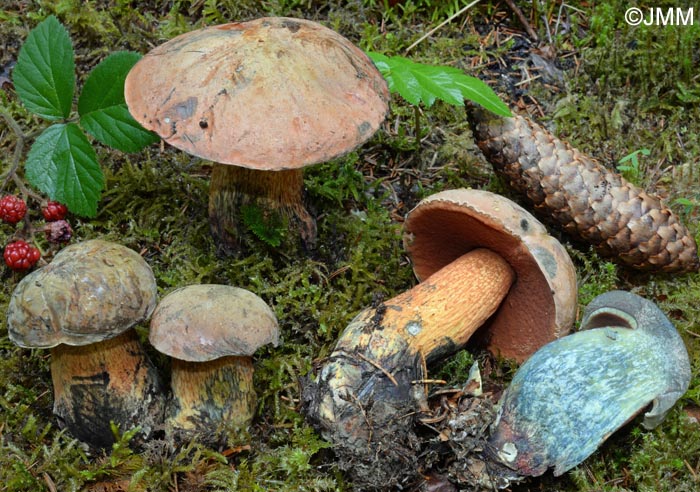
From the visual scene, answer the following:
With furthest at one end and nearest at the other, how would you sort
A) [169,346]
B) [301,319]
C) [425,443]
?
[301,319], [425,443], [169,346]

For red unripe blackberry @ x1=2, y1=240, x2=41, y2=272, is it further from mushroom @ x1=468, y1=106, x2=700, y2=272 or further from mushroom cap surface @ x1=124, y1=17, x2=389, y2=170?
mushroom @ x1=468, y1=106, x2=700, y2=272

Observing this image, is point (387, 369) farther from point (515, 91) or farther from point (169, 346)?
point (515, 91)

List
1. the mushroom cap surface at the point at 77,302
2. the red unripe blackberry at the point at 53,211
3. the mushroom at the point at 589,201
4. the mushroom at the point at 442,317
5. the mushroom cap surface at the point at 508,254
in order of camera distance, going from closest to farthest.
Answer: the mushroom cap surface at the point at 77,302, the mushroom at the point at 442,317, the mushroom cap surface at the point at 508,254, the mushroom at the point at 589,201, the red unripe blackberry at the point at 53,211

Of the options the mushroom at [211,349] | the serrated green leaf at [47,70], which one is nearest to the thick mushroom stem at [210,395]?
the mushroom at [211,349]

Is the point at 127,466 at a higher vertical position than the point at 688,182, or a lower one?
lower

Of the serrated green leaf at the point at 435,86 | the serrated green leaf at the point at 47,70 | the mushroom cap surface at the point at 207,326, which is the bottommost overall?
the mushroom cap surface at the point at 207,326

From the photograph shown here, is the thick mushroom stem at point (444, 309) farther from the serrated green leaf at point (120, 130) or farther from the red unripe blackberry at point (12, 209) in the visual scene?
the red unripe blackberry at point (12, 209)

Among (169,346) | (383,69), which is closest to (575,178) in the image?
(383,69)
